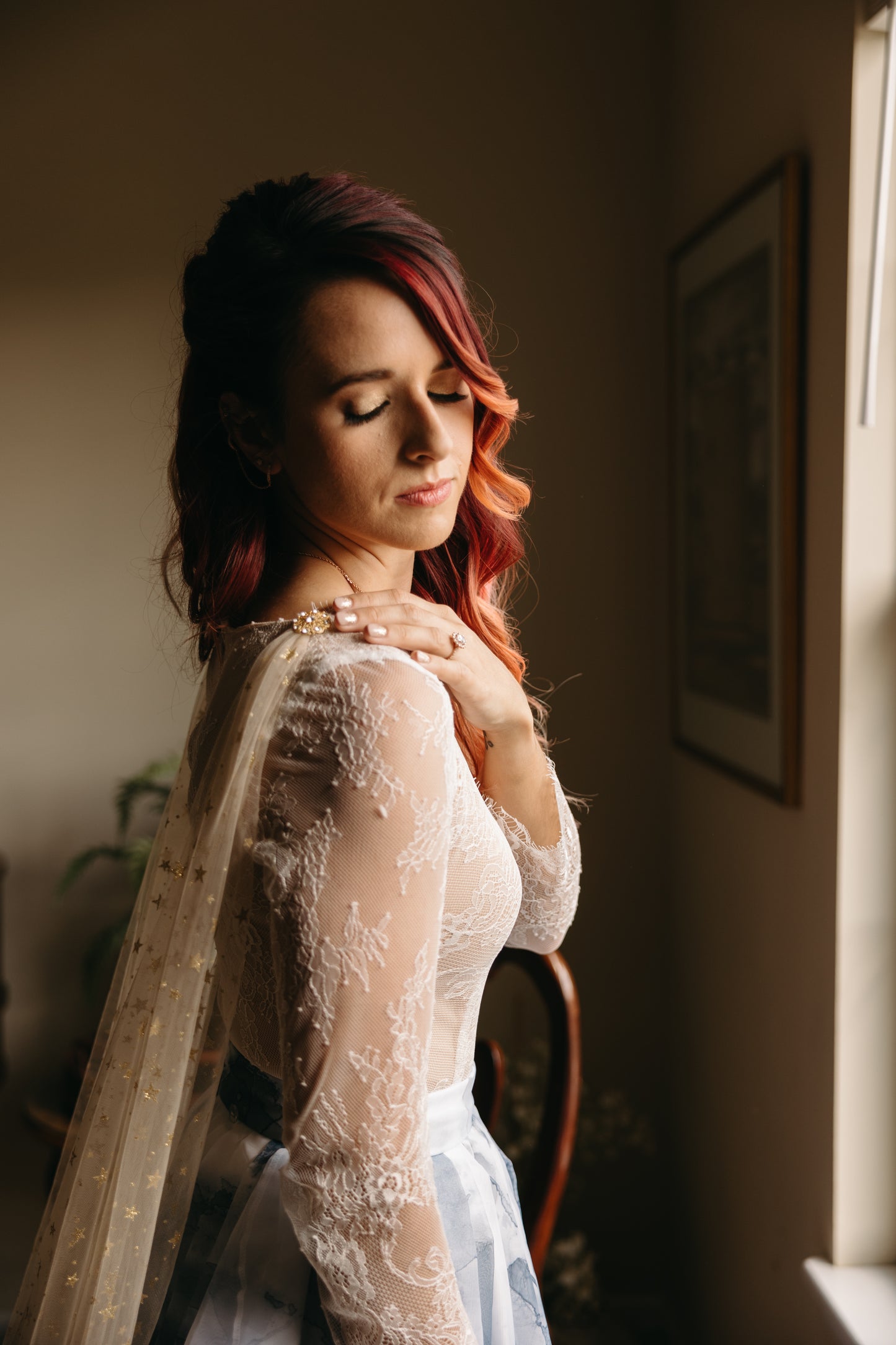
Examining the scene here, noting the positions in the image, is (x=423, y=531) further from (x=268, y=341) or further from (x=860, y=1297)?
(x=860, y=1297)

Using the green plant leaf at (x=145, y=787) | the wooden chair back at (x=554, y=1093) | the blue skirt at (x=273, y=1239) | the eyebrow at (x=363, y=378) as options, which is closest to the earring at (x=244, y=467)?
the eyebrow at (x=363, y=378)

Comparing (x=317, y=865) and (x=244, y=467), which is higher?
(x=244, y=467)

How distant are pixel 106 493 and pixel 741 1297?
2079 mm

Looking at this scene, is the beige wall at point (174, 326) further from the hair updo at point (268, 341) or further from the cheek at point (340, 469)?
the cheek at point (340, 469)

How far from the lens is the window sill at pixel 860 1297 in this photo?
4.67 feet

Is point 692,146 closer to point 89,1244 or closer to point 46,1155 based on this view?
point 89,1244

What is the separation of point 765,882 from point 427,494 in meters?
1.27

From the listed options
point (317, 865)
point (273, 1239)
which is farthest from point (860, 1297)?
point (317, 865)

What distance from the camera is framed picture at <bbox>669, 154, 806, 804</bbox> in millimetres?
1643

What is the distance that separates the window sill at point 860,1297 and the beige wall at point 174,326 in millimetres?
937

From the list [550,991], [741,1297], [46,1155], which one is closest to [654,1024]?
[741,1297]

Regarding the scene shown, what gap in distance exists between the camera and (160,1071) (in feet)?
2.88

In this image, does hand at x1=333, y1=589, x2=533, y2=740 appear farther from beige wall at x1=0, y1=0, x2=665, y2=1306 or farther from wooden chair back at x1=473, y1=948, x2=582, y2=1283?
beige wall at x1=0, y1=0, x2=665, y2=1306

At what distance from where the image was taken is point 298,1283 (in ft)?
2.87
